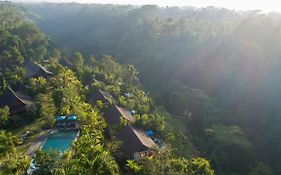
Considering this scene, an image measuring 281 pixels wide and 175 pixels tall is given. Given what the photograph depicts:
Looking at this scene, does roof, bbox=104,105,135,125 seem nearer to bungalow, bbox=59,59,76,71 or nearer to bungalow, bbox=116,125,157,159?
bungalow, bbox=116,125,157,159

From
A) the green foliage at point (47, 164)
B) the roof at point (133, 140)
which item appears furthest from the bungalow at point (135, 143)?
the green foliage at point (47, 164)

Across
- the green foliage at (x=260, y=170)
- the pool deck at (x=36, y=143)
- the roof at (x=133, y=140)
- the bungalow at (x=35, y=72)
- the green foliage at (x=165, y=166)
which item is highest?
the bungalow at (x=35, y=72)

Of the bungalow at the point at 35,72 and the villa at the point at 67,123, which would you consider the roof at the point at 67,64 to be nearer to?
the bungalow at the point at 35,72

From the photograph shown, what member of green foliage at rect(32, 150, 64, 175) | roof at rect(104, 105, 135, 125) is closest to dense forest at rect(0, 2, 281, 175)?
green foliage at rect(32, 150, 64, 175)

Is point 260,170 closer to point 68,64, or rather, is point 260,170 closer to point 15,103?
point 15,103

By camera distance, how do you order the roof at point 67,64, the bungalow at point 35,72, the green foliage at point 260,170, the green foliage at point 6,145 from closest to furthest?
the green foliage at point 6,145 < the green foliage at point 260,170 < the bungalow at point 35,72 < the roof at point 67,64

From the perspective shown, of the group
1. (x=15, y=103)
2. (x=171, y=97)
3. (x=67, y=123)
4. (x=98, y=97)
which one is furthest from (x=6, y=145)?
(x=171, y=97)

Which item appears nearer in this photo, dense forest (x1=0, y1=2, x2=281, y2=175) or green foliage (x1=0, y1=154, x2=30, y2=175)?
green foliage (x1=0, y1=154, x2=30, y2=175)
